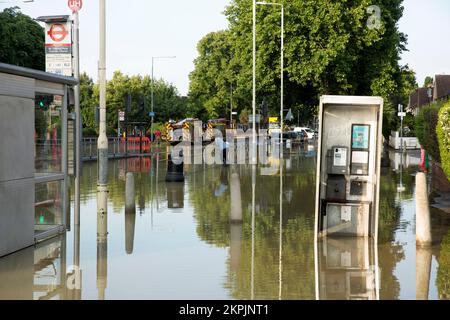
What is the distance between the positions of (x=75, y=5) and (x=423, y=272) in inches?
386

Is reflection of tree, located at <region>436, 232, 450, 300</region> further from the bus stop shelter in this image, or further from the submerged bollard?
the bus stop shelter

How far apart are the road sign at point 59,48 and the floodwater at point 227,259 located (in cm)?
323

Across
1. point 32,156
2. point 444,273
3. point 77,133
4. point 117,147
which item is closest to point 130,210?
point 77,133

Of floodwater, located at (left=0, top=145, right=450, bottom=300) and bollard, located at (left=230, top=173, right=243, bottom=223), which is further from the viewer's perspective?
bollard, located at (left=230, top=173, right=243, bottom=223)

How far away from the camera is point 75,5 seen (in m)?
15.5

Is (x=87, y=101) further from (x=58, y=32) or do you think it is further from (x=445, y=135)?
(x=445, y=135)

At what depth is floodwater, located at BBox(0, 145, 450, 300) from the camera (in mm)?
8234

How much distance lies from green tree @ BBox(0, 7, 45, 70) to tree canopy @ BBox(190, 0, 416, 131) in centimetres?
1764

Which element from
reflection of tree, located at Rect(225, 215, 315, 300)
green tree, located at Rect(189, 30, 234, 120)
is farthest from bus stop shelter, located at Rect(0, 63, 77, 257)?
green tree, located at Rect(189, 30, 234, 120)

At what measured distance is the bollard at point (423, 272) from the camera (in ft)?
26.8

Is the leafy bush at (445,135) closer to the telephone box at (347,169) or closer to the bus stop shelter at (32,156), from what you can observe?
the telephone box at (347,169)

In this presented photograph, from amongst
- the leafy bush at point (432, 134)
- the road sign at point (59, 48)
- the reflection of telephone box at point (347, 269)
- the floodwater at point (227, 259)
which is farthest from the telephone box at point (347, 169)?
the leafy bush at point (432, 134)

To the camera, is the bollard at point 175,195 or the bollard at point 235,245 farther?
the bollard at point 175,195
